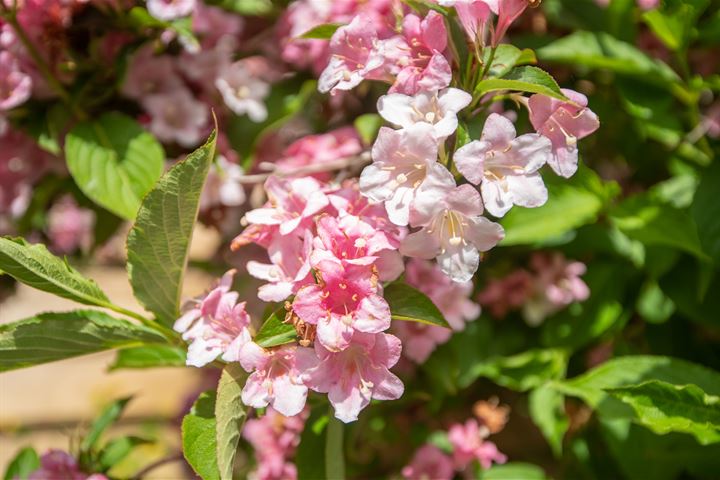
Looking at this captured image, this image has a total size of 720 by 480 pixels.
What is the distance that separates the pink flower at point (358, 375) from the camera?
25.5 inches

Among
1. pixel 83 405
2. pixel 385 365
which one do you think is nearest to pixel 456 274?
pixel 385 365

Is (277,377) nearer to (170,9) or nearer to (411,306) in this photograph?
(411,306)

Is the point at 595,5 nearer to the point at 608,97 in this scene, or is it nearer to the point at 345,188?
the point at 608,97

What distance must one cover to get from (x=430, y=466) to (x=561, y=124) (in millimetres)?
555

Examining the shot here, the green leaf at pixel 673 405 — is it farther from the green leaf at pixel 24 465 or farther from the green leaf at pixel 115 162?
the green leaf at pixel 24 465

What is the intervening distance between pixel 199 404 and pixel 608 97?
0.81 m

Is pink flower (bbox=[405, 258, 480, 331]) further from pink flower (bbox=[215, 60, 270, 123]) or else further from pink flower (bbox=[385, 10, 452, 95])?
pink flower (bbox=[215, 60, 270, 123])

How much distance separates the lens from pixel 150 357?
0.91 m

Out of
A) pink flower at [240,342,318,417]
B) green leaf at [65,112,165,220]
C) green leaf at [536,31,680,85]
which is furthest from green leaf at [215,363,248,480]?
green leaf at [536,31,680,85]

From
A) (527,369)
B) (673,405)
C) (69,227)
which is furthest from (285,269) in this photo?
(69,227)

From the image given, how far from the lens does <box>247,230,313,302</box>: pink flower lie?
662mm

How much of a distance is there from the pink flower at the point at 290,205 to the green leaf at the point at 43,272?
170 millimetres

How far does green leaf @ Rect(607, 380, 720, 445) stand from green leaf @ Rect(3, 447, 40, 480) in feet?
2.39

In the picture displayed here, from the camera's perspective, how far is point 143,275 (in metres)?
0.78
